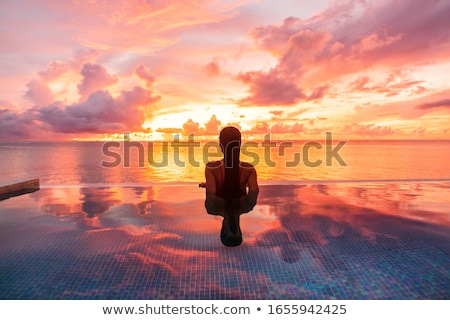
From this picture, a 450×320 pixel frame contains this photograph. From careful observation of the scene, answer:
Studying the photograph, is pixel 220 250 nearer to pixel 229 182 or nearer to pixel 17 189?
pixel 229 182

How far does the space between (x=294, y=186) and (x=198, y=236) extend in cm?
746

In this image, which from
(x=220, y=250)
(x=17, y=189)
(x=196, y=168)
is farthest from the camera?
A: (x=196, y=168)

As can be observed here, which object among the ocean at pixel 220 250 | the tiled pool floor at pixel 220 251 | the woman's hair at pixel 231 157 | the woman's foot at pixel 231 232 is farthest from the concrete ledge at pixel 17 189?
the woman's hair at pixel 231 157

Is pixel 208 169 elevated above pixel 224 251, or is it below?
above

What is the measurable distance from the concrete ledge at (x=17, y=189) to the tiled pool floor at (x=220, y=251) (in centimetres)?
116

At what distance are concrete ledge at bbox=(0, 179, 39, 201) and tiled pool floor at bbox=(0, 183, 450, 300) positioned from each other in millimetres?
1156

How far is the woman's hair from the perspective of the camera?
16.3ft

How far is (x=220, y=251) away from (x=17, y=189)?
10.2 meters

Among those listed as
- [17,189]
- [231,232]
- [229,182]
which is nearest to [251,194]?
[229,182]

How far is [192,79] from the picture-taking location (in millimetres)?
19047

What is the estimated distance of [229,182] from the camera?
205 inches

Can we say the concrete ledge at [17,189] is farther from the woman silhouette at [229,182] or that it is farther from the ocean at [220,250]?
the woman silhouette at [229,182]

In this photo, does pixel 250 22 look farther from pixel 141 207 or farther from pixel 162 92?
pixel 162 92
